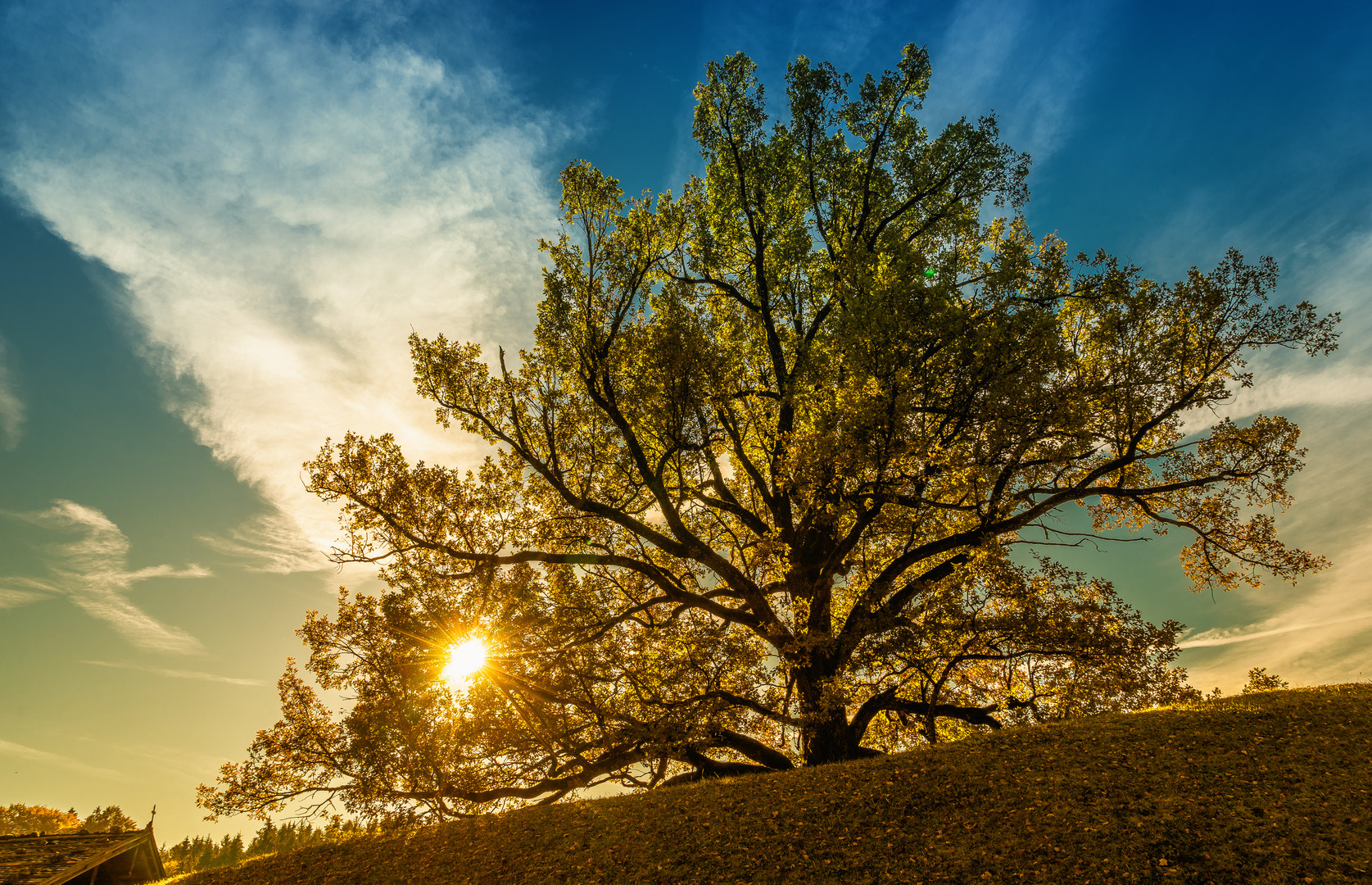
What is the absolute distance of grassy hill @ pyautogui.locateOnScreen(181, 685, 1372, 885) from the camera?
7508mm

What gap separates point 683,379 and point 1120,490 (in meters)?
11.5

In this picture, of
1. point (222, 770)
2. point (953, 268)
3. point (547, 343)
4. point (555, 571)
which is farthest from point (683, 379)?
point (222, 770)

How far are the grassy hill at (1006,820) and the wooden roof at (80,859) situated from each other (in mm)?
12529

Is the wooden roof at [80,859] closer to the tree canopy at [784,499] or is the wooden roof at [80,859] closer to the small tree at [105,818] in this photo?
the tree canopy at [784,499]

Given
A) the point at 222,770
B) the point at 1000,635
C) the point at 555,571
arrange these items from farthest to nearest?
the point at 555,571
the point at 222,770
the point at 1000,635

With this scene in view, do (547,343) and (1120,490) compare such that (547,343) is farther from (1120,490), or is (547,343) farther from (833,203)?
(1120,490)

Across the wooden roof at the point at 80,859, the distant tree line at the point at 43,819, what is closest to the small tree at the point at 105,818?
the distant tree line at the point at 43,819

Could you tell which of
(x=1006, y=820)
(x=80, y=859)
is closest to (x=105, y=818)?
(x=80, y=859)

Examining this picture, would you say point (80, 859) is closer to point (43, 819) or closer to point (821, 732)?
point (821, 732)

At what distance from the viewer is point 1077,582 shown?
15289 mm

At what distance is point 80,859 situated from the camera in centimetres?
2081

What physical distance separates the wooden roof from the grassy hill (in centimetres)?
1253

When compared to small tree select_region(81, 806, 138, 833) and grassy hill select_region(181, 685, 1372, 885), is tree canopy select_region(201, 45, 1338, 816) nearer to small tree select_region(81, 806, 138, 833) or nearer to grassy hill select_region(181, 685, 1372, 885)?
grassy hill select_region(181, 685, 1372, 885)

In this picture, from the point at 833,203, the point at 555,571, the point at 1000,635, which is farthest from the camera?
the point at 833,203
